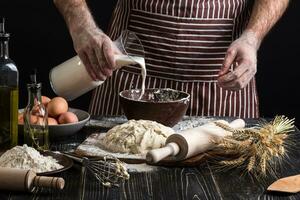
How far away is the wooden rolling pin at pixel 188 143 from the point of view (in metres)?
1.77

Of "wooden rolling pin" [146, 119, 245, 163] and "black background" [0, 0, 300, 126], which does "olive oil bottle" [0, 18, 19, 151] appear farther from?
"black background" [0, 0, 300, 126]

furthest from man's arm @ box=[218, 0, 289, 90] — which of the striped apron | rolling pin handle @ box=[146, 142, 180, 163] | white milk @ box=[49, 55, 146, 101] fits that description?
rolling pin handle @ box=[146, 142, 180, 163]

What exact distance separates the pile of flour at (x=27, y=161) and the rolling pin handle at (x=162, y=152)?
214 mm

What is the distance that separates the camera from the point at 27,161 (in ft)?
5.74

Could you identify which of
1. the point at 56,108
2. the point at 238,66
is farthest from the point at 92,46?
the point at 238,66

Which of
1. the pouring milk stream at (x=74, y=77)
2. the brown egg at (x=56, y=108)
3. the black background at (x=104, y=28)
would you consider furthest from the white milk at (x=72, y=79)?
the black background at (x=104, y=28)

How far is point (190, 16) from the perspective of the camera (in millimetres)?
2791

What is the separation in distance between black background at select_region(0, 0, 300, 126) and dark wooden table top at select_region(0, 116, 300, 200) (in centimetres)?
192

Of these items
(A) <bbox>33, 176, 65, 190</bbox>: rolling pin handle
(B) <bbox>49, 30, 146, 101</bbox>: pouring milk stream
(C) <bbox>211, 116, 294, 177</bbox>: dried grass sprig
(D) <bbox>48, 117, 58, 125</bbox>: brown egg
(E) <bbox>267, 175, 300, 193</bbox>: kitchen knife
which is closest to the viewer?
(A) <bbox>33, 176, 65, 190</bbox>: rolling pin handle

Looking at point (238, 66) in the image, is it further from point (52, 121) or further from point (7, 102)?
point (7, 102)

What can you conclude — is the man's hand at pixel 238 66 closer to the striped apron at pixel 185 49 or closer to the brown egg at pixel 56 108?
the striped apron at pixel 185 49

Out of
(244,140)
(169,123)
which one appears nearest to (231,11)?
(169,123)

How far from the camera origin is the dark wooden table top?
1.64 m

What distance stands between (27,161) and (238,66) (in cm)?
87
